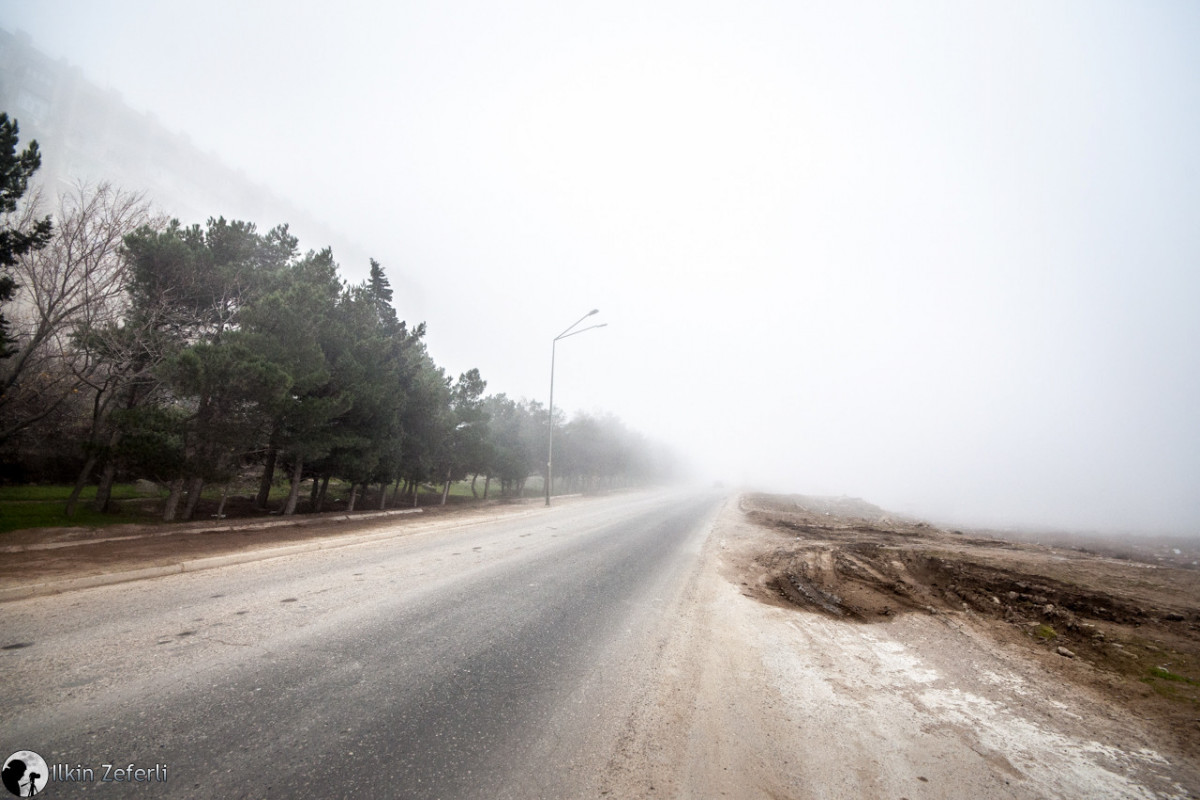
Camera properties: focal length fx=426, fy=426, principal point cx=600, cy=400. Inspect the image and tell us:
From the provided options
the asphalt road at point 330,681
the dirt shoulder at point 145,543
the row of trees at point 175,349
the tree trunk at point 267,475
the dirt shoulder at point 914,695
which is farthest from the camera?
the tree trunk at point 267,475

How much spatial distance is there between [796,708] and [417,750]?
301 cm

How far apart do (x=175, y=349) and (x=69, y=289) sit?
262 cm

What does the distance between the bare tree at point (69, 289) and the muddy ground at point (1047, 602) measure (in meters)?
18.2

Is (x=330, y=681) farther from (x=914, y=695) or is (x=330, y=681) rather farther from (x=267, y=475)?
(x=267, y=475)

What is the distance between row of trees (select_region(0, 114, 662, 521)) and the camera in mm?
11203

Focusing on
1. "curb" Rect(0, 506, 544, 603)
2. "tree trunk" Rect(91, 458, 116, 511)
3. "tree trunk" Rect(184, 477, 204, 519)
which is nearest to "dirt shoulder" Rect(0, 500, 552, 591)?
"curb" Rect(0, 506, 544, 603)

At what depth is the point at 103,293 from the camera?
11.9 meters

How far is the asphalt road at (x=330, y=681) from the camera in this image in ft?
7.98

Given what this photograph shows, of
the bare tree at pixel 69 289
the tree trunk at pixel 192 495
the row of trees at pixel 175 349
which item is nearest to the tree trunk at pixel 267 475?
the row of trees at pixel 175 349

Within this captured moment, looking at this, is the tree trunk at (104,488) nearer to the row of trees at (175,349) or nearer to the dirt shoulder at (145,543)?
the row of trees at (175,349)

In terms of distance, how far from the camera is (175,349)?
12.3m

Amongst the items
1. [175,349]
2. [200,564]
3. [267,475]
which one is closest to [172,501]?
[267,475]

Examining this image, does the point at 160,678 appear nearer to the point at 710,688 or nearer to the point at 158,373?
the point at 710,688

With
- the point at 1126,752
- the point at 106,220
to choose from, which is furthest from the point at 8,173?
the point at 1126,752
